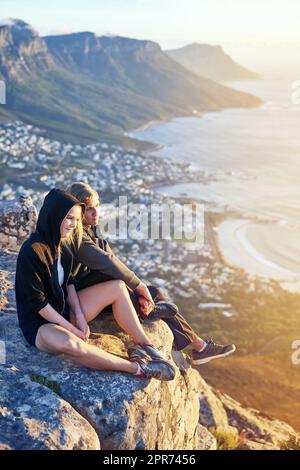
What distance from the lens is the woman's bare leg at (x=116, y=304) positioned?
16.6 ft

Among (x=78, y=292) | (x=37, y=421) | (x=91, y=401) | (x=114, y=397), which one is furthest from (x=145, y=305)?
(x=37, y=421)

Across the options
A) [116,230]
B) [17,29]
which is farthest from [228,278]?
[17,29]

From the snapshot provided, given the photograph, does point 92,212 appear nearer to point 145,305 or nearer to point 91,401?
point 145,305

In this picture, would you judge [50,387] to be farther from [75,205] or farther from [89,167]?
[89,167]

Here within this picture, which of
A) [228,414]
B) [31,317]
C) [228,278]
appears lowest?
[228,278]

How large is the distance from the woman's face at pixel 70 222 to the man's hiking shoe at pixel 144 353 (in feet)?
4.01

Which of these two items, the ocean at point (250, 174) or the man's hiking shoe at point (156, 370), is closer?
the man's hiking shoe at point (156, 370)

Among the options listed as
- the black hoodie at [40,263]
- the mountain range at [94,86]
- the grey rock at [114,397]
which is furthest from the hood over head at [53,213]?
the mountain range at [94,86]

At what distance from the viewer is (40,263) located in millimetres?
4609

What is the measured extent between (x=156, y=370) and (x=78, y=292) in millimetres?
1179

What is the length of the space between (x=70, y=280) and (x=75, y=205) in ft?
2.93

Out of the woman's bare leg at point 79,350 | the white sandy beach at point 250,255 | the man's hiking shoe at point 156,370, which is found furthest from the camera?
the white sandy beach at point 250,255

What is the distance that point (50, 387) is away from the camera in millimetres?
4316

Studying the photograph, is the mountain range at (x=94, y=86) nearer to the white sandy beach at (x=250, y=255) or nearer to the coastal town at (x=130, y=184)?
Answer: the coastal town at (x=130, y=184)
